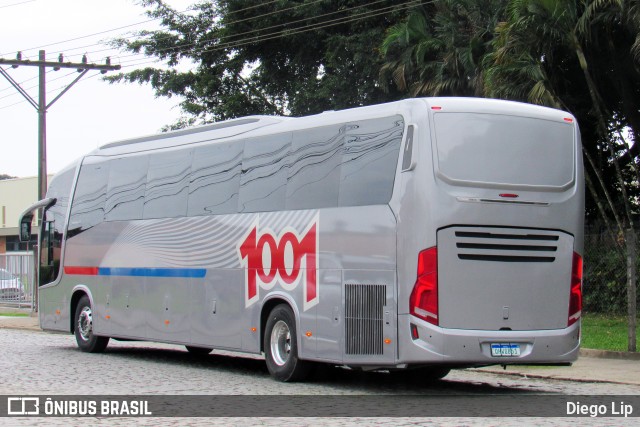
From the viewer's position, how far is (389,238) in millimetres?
13531

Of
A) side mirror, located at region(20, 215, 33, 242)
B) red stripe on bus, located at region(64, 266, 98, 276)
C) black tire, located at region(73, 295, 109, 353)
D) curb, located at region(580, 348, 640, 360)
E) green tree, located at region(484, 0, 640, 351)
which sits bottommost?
curb, located at region(580, 348, 640, 360)

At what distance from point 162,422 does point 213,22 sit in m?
31.3

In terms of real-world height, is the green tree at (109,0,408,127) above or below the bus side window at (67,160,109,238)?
above

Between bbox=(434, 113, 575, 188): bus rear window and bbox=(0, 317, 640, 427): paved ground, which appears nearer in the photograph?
bbox=(0, 317, 640, 427): paved ground

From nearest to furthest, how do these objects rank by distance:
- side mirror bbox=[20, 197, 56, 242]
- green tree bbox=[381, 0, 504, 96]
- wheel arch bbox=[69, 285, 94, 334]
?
wheel arch bbox=[69, 285, 94, 334] → side mirror bbox=[20, 197, 56, 242] → green tree bbox=[381, 0, 504, 96]

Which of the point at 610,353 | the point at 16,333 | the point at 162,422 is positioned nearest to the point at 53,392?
the point at 162,422

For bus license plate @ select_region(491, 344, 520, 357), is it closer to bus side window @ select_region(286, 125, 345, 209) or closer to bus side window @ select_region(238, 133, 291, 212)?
bus side window @ select_region(286, 125, 345, 209)

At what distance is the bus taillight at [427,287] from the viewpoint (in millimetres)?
13109

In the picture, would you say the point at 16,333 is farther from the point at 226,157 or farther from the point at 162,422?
the point at 162,422

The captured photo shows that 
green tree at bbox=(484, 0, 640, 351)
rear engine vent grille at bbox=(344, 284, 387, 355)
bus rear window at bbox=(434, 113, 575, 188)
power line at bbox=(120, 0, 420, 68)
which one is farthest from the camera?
power line at bbox=(120, 0, 420, 68)

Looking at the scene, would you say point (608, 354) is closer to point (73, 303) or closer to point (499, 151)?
point (499, 151)

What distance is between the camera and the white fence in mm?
37219

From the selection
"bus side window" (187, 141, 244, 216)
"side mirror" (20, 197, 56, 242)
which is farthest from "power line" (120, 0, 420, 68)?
"bus side window" (187, 141, 244, 216)

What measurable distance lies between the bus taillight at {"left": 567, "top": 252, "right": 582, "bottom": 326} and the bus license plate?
0.95 metres
